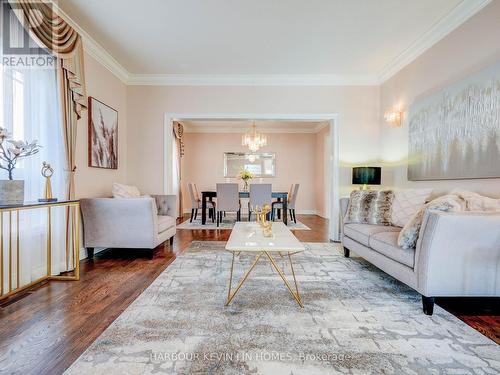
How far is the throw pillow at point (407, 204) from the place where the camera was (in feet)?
9.66

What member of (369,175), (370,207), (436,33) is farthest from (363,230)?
(436,33)

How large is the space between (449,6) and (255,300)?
3.51 m

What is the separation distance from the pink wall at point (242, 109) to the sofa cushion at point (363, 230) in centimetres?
147

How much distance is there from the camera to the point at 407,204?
3023 millimetres

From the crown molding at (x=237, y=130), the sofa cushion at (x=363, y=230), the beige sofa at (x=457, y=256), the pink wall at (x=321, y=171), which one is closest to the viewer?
the beige sofa at (x=457, y=256)

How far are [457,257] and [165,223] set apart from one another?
10.5 ft

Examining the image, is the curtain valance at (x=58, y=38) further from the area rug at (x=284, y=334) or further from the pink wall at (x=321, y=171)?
the pink wall at (x=321, y=171)

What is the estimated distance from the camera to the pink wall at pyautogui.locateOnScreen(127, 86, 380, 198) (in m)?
4.66

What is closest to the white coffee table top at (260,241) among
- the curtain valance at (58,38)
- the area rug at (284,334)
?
the area rug at (284,334)

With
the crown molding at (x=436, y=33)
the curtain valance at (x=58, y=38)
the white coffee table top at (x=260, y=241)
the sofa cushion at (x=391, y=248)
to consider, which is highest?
the crown molding at (x=436, y=33)

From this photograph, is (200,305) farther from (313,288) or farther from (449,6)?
(449,6)

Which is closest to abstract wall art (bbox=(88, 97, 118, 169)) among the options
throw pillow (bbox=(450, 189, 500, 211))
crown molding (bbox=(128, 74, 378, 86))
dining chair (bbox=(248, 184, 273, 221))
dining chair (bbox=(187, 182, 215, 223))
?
crown molding (bbox=(128, 74, 378, 86))

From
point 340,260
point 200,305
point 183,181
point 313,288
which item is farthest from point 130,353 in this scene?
point 183,181

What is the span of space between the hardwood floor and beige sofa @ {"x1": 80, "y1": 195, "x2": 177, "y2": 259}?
0.95 feet
